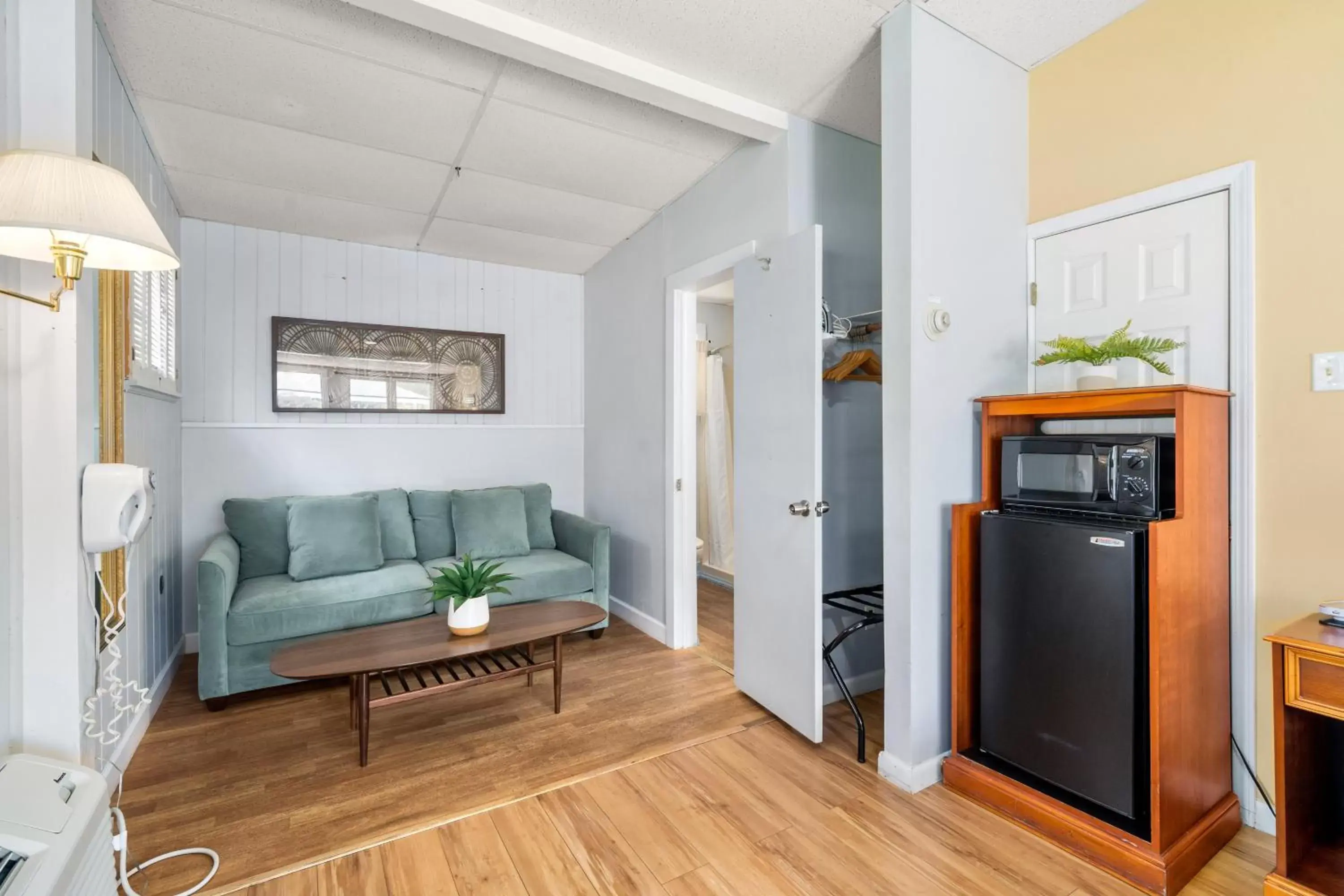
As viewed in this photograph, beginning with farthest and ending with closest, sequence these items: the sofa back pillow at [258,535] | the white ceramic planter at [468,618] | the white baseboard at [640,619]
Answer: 1. the white baseboard at [640,619]
2. the sofa back pillow at [258,535]
3. the white ceramic planter at [468,618]

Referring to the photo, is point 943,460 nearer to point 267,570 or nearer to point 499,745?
point 499,745

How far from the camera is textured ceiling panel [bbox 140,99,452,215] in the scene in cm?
250

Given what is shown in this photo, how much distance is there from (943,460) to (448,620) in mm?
2032

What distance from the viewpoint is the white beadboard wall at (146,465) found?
201 centimetres

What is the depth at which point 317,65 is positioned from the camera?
218cm

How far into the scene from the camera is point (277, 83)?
2260mm

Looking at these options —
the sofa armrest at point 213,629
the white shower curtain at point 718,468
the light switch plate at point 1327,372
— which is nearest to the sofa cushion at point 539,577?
→ the sofa armrest at point 213,629

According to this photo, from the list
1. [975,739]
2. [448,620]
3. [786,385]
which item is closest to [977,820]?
[975,739]

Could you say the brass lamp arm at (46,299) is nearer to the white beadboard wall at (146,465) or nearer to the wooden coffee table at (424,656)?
the white beadboard wall at (146,465)

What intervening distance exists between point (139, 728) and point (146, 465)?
1.03 metres

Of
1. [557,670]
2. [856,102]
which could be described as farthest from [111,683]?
[856,102]

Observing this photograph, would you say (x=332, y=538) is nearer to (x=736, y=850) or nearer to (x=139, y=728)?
(x=139, y=728)

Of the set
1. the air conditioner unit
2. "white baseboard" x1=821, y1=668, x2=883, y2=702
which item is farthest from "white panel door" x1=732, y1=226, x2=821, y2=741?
the air conditioner unit

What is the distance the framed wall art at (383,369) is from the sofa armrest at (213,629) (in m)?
1.29
